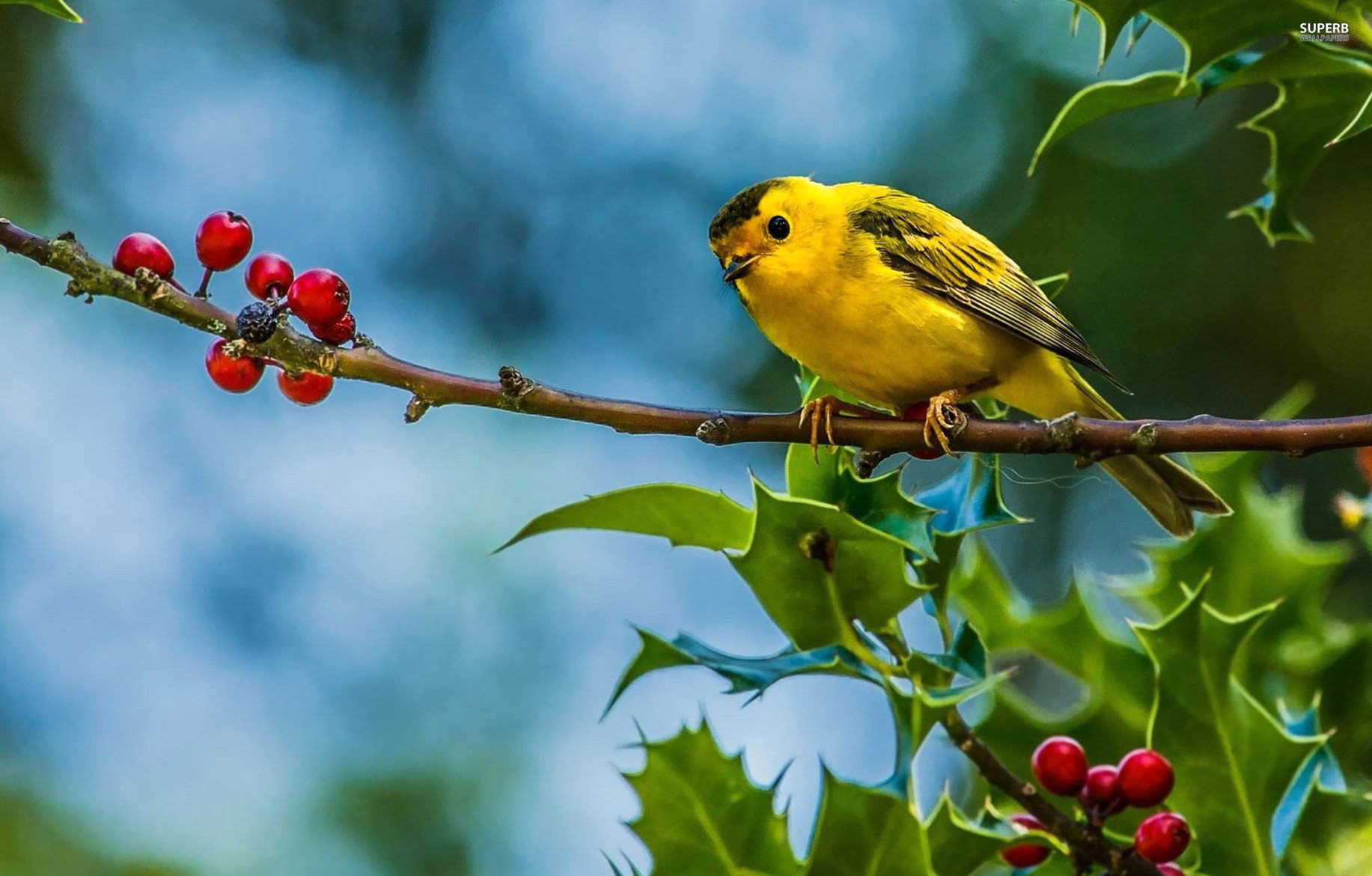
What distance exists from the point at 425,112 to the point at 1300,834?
31.4 ft

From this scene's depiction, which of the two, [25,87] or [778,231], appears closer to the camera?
[778,231]

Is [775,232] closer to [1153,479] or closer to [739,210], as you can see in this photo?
[739,210]

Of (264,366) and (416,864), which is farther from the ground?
(416,864)

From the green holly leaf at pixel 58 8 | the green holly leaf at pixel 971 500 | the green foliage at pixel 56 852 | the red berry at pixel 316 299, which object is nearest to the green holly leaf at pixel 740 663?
the green holly leaf at pixel 971 500

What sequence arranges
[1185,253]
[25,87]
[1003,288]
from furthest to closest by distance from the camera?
[25,87], [1185,253], [1003,288]

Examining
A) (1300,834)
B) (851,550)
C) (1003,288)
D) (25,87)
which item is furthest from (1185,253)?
(25,87)

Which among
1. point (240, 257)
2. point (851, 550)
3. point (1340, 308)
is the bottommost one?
point (851, 550)

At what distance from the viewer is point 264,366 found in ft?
7.29

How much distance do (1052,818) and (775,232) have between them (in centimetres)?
200

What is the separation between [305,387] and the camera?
2.27 metres

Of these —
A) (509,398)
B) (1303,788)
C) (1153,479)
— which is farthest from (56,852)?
(1303,788)

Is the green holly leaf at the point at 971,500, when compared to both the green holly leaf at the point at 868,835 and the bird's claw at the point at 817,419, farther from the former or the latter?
Result: the green holly leaf at the point at 868,835

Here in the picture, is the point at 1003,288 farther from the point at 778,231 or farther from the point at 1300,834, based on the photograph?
the point at 1300,834

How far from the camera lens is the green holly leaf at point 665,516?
8.27 feet
